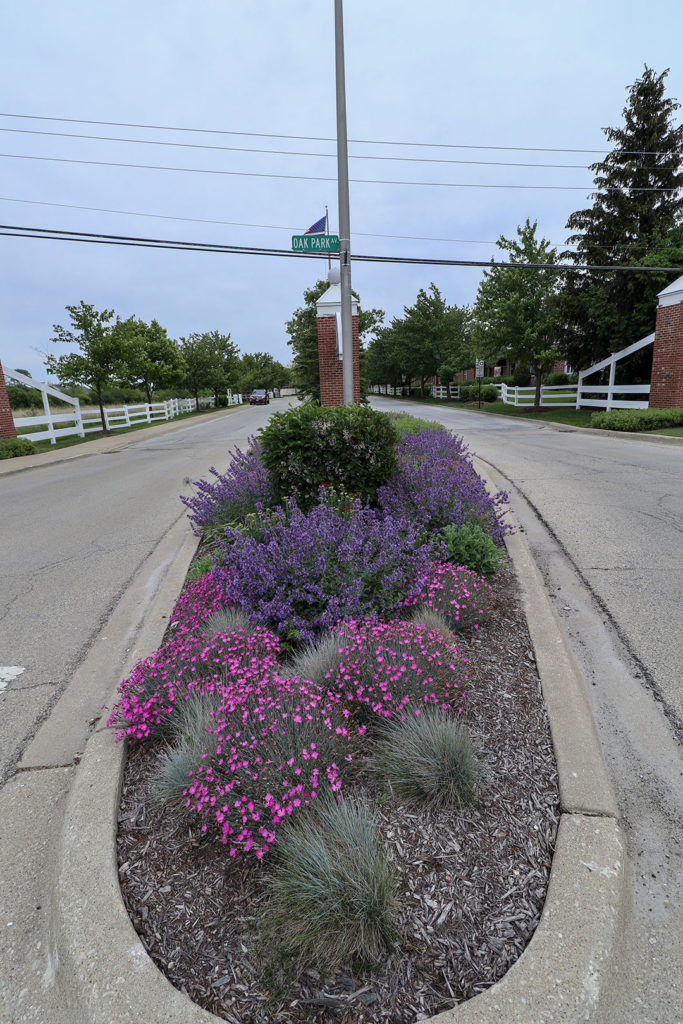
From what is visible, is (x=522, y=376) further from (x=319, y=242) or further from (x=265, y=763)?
(x=265, y=763)

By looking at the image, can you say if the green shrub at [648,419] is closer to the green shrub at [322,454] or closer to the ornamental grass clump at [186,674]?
the green shrub at [322,454]

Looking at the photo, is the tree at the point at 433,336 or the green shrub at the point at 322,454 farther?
the tree at the point at 433,336

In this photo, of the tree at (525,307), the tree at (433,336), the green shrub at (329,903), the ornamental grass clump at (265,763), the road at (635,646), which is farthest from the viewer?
the tree at (433,336)

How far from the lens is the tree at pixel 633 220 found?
19.9 metres

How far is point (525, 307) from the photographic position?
78.1 ft

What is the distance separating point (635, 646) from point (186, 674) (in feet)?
9.10

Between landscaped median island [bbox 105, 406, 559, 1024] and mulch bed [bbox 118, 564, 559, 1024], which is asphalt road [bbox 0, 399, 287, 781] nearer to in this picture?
landscaped median island [bbox 105, 406, 559, 1024]

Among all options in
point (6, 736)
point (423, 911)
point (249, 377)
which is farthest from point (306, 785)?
point (249, 377)

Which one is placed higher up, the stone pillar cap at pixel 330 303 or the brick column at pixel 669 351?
the stone pillar cap at pixel 330 303

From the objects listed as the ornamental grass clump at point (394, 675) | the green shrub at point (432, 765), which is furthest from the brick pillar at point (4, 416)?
the green shrub at point (432, 765)

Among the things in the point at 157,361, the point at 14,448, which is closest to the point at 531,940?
the point at 14,448

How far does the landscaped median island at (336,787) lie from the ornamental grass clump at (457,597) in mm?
20

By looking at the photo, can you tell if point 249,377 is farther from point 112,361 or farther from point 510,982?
point 510,982

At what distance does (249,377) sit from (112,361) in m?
50.7
